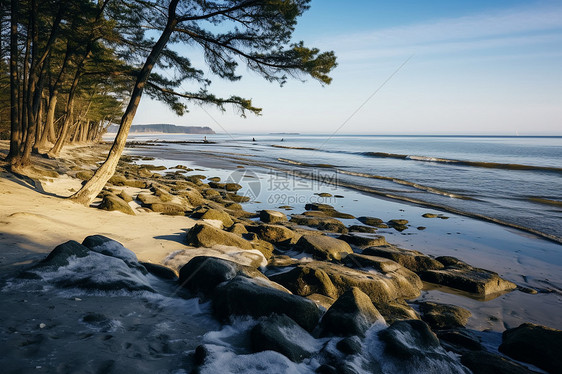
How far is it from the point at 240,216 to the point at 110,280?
6.39m

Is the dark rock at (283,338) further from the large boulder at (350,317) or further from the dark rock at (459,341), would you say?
the dark rock at (459,341)

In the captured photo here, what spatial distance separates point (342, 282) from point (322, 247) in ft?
5.31

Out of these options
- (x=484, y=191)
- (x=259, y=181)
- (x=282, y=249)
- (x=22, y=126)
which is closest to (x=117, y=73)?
(x=22, y=126)

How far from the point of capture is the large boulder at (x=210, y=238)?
5887 mm

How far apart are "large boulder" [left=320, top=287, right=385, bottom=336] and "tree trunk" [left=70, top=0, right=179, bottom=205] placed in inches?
253

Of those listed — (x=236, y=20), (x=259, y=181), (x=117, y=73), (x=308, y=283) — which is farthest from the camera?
(x=259, y=181)

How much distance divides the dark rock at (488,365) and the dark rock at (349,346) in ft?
4.41

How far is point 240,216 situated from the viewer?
9695 millimetres

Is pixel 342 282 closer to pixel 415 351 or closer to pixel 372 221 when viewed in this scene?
pixel 415 351

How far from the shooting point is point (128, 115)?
7348mm

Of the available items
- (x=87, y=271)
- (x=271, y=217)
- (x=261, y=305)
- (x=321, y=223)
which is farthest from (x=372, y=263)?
(x=87, y=271)

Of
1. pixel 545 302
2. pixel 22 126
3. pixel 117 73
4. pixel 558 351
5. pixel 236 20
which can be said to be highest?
pixel 236 20

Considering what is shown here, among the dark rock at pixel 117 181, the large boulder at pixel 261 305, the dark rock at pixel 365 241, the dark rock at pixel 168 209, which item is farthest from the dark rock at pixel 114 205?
the dark rock at pixel 365 241

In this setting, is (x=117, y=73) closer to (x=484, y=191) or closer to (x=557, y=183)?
(x=484, y=191)
